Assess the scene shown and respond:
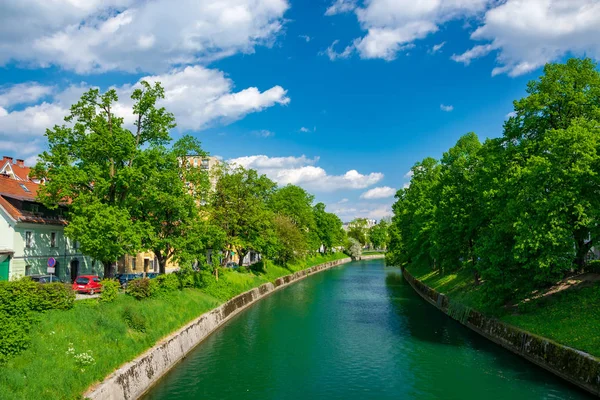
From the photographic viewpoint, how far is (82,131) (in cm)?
3631

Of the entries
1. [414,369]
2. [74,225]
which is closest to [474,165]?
[414,369]

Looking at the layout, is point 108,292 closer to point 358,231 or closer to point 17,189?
point 17,189

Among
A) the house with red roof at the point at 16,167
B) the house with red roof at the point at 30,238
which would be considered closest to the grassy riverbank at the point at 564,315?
the house with red roof at the point at 30,238

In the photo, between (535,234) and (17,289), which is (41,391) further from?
(535,234)

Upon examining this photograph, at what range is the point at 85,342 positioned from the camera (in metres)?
21.0

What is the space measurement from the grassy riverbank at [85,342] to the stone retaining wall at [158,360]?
54 centimetres

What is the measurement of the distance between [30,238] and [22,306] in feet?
78.6

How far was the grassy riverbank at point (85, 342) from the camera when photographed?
1667cm

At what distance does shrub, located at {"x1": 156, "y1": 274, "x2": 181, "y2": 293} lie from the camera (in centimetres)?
3359

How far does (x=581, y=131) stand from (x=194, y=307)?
29.5 metres

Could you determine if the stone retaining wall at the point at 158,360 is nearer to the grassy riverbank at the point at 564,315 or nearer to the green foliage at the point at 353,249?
the grassy riverbank at the point at 564,315

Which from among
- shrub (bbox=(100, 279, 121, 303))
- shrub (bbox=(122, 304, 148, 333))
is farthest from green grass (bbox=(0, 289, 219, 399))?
shrub (bbox=(100, 279, 121, 303))

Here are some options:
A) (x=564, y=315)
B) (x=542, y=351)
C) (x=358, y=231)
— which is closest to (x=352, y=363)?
(x=542, y=351)

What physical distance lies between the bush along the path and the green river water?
6551 millimetres
